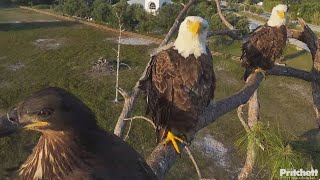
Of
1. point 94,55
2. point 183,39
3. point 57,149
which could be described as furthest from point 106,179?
point 94,55

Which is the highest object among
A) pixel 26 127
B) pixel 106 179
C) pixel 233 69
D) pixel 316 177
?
pixel 26 127

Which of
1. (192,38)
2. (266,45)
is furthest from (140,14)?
(192,38)

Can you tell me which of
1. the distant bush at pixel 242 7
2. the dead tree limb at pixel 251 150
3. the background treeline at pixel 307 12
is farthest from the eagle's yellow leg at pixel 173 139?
the distant bush at pixel 242 7

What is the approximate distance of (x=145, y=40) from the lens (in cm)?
1978

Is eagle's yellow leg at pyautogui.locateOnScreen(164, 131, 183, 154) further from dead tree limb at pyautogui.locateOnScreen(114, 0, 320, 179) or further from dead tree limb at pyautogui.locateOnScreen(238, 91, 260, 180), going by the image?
dead tree limb at pyautogui.locateOnScreen(238, 91, 260, 180)

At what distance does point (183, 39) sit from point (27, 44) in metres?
16.6

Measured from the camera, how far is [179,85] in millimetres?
3146

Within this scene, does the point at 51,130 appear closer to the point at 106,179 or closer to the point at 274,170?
the point at 106,179

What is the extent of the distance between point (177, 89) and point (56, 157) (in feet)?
5.02

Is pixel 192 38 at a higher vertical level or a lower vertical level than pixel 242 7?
higher

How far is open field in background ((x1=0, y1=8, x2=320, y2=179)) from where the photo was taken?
9211mm

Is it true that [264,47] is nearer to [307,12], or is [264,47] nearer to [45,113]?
[45,113]

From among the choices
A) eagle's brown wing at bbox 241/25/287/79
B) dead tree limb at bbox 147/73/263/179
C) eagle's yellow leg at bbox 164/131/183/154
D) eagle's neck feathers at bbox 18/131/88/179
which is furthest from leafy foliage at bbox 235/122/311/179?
eagle's neck feathers at bbox 18/131/88/179

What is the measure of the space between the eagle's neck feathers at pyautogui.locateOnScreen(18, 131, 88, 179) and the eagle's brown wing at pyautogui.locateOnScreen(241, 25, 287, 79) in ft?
12.9
